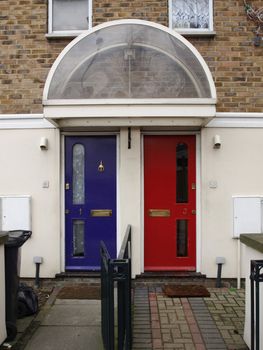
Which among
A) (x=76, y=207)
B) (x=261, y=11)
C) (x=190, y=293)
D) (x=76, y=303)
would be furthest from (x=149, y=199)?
(x=261, y=11)

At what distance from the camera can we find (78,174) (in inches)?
271

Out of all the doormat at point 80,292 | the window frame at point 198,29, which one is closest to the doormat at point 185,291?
the doormat at point 80,292

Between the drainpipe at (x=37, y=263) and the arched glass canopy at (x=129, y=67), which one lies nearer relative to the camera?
the arched glass canopy at (x=129, y=67)

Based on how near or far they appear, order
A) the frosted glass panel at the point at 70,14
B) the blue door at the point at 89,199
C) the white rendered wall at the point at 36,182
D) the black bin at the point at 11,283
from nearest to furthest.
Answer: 1. the black bin at the point at 11,283
2. the white rendered wall at the point at 36,182
3. the blue door at the point at 89,199
4. the frosted glass panel at the point at 70,14

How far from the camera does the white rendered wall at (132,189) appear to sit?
663 cm

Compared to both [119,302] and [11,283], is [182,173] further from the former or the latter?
[119,302]

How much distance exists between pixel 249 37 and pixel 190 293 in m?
4.11

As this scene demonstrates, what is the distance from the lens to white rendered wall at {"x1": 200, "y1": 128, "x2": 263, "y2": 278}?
6.63 meters

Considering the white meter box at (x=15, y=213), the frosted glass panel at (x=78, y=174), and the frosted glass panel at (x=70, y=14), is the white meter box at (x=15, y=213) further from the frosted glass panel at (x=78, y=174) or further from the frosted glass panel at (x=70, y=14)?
the frosted glass panel at (x=70, y=14)

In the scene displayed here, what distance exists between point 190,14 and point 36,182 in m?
3.72

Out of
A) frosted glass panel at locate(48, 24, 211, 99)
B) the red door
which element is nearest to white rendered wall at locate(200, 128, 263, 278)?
the red door

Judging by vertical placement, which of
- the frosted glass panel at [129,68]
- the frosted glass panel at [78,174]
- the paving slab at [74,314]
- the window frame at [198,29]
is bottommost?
the paving slab at [74,314]

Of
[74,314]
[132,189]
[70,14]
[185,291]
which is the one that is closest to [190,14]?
[70,14]

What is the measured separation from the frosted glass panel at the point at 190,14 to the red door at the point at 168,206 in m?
1.85
